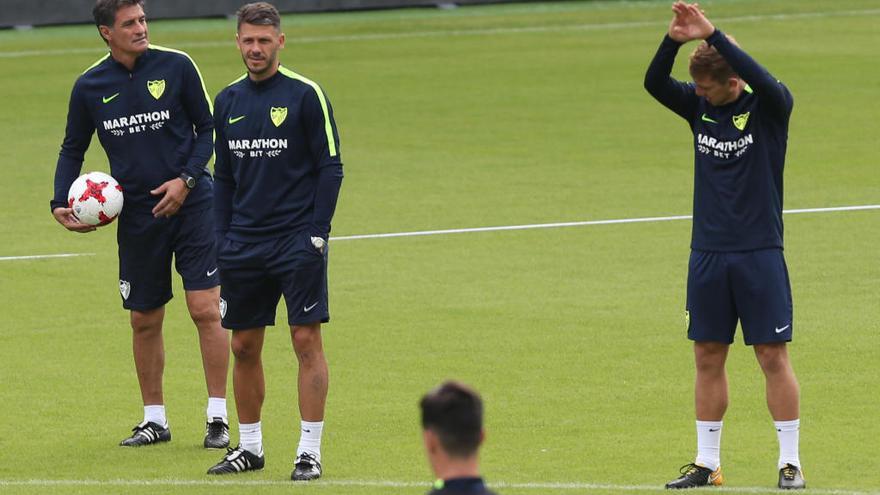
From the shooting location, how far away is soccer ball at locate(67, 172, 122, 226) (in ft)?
33.0

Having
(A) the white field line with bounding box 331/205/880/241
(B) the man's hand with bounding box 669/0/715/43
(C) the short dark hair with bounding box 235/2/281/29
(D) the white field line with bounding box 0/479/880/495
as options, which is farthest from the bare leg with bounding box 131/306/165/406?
(A) the white field line with bounding box 331/205/880/241

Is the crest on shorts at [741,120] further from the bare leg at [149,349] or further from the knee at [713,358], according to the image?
the bare leg at [149,349]

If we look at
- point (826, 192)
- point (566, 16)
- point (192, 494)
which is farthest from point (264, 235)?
point (566, 16)

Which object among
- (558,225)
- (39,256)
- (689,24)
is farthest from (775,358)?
(39,256)

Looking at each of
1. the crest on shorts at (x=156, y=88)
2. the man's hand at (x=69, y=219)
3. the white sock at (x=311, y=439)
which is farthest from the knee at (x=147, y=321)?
the white sock at (x=311, y=439)

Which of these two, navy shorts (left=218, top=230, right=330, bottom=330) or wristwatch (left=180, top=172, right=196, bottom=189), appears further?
wristwatch (left=180, top=172, right=196, bottom=189)

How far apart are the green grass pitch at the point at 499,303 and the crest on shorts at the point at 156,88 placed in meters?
1.96

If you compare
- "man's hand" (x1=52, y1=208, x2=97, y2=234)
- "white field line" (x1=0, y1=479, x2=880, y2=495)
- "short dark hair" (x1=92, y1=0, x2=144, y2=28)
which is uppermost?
"short dark hair" (x1=92, y1=0, x2=144, y2=28)

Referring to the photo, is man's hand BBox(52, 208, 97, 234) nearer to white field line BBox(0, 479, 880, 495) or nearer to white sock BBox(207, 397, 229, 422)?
white sock BBox(207, 397, 229, 422)

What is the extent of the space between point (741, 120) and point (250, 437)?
3026 millimetres

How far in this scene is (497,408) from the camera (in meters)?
10.6

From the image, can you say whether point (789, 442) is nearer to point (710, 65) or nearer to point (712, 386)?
point (712, 386)

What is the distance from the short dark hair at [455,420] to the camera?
5223 mm

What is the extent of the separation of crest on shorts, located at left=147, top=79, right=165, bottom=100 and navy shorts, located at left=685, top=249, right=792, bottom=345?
10.7 ft
